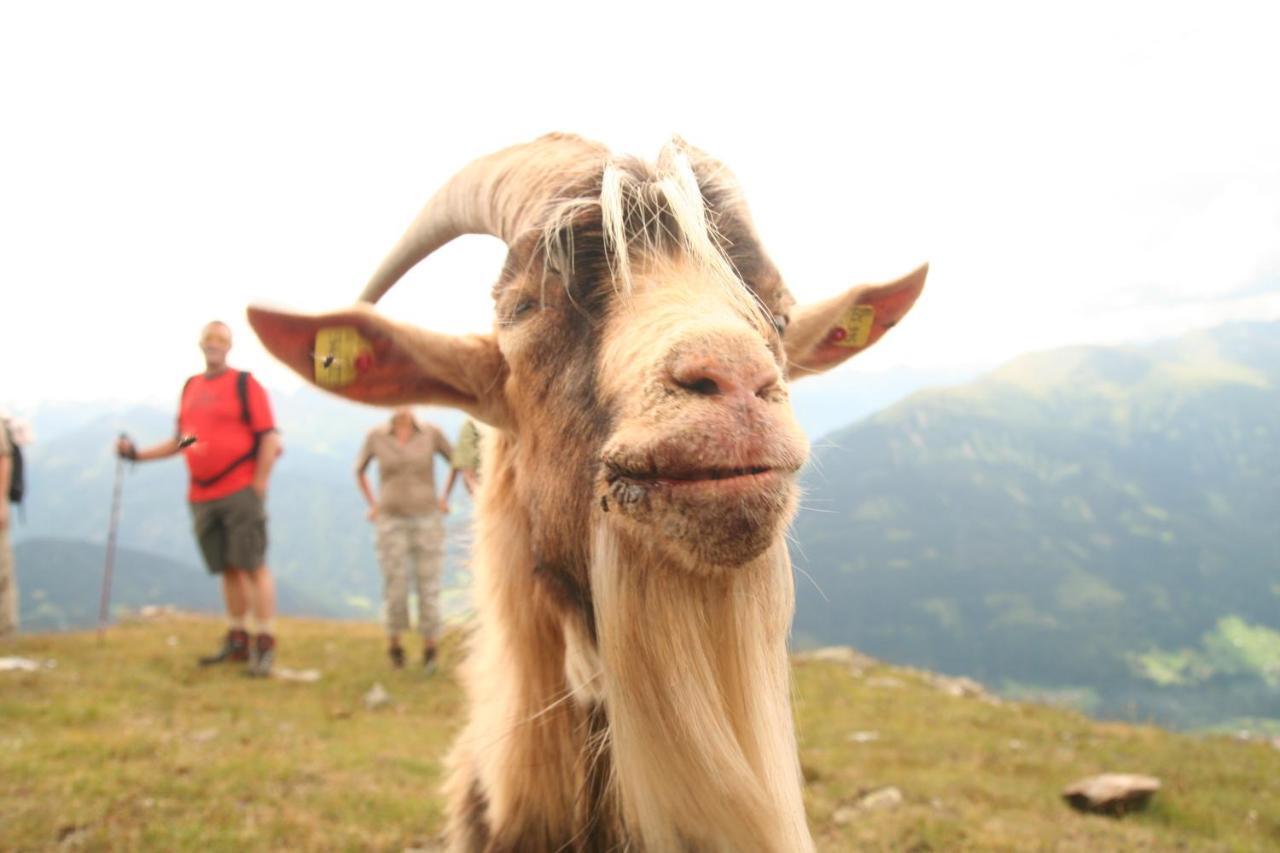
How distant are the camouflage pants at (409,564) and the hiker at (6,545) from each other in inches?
125

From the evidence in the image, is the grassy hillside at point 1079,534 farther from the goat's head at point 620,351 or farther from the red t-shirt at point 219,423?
the goat's head at point 620,351

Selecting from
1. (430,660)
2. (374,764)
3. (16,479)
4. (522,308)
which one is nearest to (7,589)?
(16,479)

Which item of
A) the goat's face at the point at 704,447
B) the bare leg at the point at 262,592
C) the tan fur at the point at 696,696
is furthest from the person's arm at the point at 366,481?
the goat's face at the point at 704,447

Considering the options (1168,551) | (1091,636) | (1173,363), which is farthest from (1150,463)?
(1091,636)

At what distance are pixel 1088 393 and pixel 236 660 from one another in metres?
212

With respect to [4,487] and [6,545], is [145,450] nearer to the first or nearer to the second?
[4,487]

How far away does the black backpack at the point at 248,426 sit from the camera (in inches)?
231

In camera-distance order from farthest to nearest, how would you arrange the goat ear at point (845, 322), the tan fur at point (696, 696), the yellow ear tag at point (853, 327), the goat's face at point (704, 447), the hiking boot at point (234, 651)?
1. the hiking boot at point (234, 651)
2. the yellow ear tag at point (853, 327)
3. the goat ear at point (845, 322)
4. the tan fur at point (696, 696)
5. the goat's face at point (704, 447)

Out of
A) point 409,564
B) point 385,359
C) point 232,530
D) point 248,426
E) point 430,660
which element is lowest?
point 430,660

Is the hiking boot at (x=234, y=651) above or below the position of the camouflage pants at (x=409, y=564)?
below

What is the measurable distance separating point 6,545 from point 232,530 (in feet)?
8.73

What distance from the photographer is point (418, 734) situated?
604cm

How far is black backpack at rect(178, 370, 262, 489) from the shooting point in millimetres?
5868

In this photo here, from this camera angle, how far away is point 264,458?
6.29m
